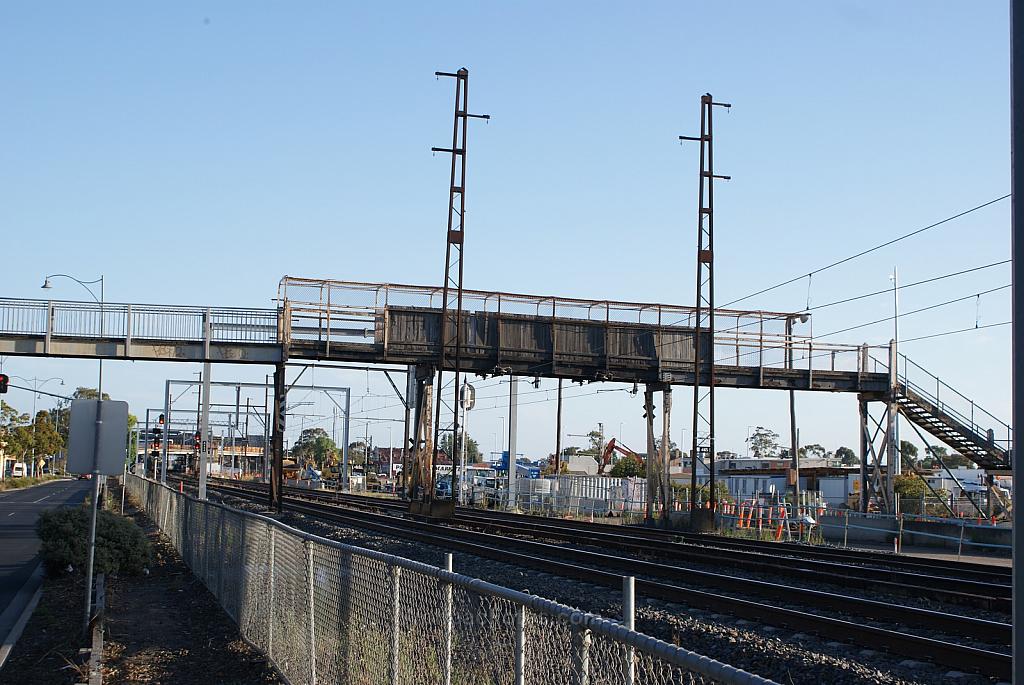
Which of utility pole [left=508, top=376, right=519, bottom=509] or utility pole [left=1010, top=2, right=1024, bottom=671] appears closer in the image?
utility pole [left=1010, top=2, right=1024, bottom=671]

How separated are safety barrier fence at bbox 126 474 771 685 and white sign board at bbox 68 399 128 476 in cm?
186

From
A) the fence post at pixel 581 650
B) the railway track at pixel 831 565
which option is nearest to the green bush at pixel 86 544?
the railway track at pixel 831 565

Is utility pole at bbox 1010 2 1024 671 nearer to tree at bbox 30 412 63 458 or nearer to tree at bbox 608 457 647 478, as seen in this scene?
tree at bbox 608 457 647 478

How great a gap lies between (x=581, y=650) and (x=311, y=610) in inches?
211

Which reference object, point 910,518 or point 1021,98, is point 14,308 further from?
point 1021,98

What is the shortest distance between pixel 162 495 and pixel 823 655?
24.5 meters

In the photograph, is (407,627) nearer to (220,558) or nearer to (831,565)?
(220,558)

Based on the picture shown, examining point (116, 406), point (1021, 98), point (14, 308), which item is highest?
point (14, 308)

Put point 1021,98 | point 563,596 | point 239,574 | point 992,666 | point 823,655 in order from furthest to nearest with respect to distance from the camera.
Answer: point 563,596
point 239,574
point 823,655
point 992,666
point 1021,98

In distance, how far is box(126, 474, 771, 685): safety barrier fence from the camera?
447 cm

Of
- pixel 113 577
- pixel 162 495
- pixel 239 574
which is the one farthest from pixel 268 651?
pixel 162 495

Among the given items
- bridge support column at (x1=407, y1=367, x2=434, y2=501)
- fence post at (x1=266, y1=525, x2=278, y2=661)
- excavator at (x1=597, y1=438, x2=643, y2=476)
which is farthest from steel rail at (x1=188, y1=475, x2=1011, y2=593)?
excavator at (x1=597, y1=438, x2=643, y2=476)

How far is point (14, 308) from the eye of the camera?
36344 mm

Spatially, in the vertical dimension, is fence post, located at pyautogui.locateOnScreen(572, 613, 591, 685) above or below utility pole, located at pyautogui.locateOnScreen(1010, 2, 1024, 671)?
below
